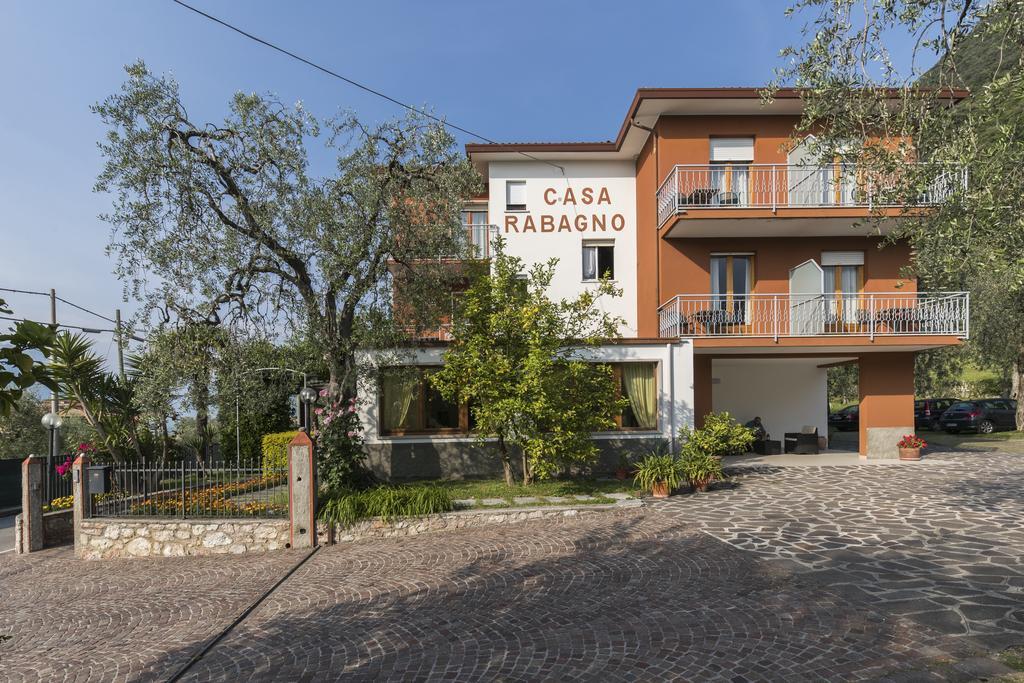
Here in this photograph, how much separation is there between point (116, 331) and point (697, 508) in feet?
34.5

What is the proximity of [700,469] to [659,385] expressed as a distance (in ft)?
8.82

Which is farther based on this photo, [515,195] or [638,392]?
[515,195]

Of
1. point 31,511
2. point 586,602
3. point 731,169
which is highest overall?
point 731,169

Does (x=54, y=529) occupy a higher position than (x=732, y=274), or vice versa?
(x=732, y=274)

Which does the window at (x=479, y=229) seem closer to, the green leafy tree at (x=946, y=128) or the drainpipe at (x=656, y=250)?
the drainpipe at (x=656, y=250)

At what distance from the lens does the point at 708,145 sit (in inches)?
539

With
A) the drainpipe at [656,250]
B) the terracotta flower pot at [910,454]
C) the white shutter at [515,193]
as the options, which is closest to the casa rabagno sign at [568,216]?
the white shutter at [515,193]

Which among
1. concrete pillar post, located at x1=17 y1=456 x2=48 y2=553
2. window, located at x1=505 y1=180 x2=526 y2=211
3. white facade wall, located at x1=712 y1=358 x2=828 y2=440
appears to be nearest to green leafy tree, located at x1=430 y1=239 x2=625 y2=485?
window, located at x1=505 y1=180 x2=526 y2=211

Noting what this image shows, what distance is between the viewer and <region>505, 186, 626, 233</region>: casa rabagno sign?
15.4 meters

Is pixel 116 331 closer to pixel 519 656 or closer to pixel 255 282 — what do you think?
pixel 255 282

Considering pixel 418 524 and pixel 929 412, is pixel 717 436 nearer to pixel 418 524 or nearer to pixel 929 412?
pixel 418 524

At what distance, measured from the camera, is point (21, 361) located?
204 centimetres

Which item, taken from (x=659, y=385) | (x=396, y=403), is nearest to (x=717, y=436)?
(x=659, y=385)

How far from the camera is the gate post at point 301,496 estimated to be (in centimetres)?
804
